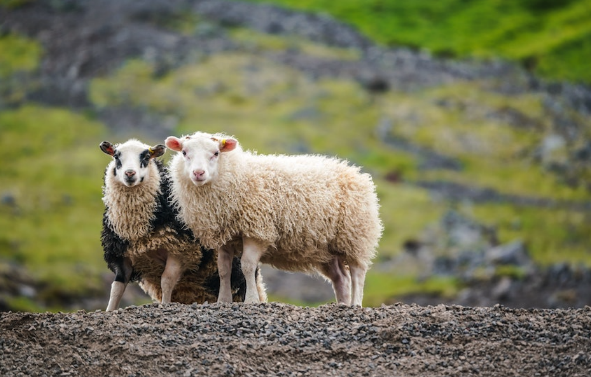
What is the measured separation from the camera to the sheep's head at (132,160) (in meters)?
17.8

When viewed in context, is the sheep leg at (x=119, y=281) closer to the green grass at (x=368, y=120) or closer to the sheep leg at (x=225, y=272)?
the sheep leg at (x=225, y=272)

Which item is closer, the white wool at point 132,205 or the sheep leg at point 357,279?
the white wool at point 132,205

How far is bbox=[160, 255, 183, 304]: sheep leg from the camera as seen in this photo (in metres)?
17.8

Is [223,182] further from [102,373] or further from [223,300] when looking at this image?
[102,373]

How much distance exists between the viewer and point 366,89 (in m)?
71.0

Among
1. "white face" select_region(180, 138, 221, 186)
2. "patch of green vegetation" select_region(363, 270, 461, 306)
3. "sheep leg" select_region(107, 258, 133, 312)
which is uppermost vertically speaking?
"patch of green vegetation" select_region(363, 270, 461, 306)

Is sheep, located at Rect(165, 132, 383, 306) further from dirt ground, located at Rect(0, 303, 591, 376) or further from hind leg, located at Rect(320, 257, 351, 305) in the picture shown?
dirt ground, located at Rect(0, 303, 591, 376)

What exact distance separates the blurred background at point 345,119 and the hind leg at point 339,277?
22587 mm

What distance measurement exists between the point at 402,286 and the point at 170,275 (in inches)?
1102

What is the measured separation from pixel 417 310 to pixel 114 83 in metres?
57.8

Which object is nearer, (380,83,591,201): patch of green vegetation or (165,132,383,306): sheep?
(165,132,383,306): sheep

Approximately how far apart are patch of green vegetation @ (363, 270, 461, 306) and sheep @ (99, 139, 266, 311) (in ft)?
80.8

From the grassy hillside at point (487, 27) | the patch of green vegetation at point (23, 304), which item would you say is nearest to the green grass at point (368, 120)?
the grassy hillside at point (487, 27)

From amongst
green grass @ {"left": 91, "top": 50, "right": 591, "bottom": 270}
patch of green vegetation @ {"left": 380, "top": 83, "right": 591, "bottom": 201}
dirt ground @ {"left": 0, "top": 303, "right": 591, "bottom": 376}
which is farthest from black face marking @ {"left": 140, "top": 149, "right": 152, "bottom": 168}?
patch of green vegetation @ {"left": 380, "top": 83, "right": 591, "bottom": 201}
